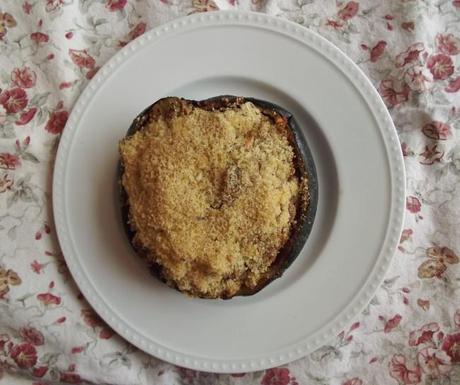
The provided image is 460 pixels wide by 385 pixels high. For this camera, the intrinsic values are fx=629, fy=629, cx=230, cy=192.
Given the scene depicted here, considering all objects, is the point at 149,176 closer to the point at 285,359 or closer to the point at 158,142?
the point at 158,142

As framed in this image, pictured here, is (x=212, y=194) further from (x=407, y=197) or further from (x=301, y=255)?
(x=407, y=197)

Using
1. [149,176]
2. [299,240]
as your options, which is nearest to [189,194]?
[149,176]

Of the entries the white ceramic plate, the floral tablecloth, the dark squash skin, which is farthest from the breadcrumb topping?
the floral tablecloth

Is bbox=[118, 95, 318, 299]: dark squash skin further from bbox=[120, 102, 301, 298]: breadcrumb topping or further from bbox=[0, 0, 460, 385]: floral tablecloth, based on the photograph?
bbox=[0, 0, 460, 385]: floral tablecloth

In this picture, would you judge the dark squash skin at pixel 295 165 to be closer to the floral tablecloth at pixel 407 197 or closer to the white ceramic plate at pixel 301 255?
the white ceramic plate at pixel 301 255

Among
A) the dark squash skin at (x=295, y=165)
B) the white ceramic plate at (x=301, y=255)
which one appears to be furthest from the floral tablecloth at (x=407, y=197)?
the dark squash skin at (x=295, y=165)
